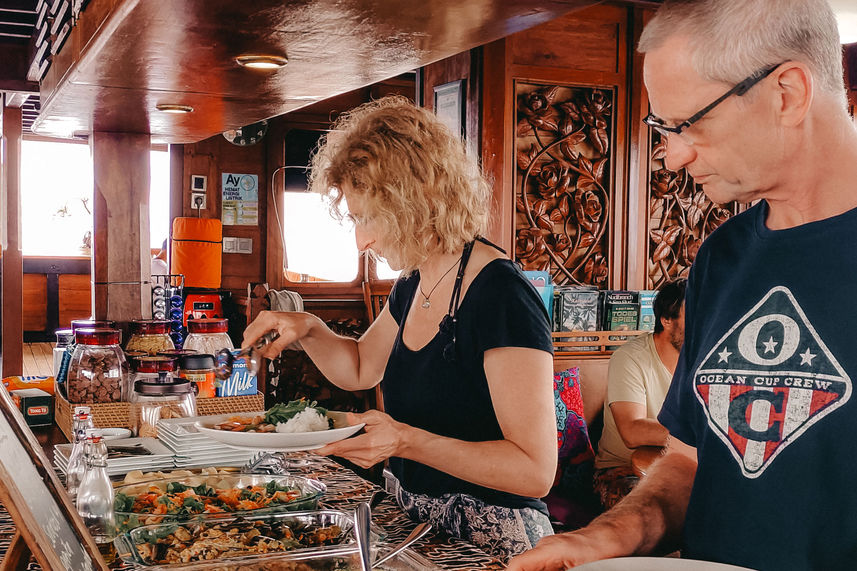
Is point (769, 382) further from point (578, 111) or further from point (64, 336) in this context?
point (578, 111)

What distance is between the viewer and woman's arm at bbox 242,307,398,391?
7.60ft

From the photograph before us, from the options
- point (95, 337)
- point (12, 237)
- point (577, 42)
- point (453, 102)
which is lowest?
point (95, 337)

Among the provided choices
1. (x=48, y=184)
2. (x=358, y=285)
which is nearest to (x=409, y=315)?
(x=358, y=285)

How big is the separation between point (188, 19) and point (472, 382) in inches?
38.9

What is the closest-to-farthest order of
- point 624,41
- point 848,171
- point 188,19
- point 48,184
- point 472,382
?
point 848,171 → point 188,19 → point 472,382 → point 624,41 → point 48,184

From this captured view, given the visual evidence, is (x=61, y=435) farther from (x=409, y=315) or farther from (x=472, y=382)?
(x=472, y=382)

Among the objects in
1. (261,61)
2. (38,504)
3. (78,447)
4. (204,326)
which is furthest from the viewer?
(204,326)

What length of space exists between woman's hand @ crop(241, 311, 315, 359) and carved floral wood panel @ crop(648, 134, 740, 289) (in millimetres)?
3070

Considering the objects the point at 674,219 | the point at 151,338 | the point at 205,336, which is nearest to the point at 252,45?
the point at 205,336

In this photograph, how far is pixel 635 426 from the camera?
3391 mm

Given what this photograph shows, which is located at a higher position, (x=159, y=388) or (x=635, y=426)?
(x=159, y=388)

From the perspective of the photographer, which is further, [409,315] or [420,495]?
[409,315]

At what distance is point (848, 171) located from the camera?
1087 millimetres

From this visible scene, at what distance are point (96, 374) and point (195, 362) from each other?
1.07ft
